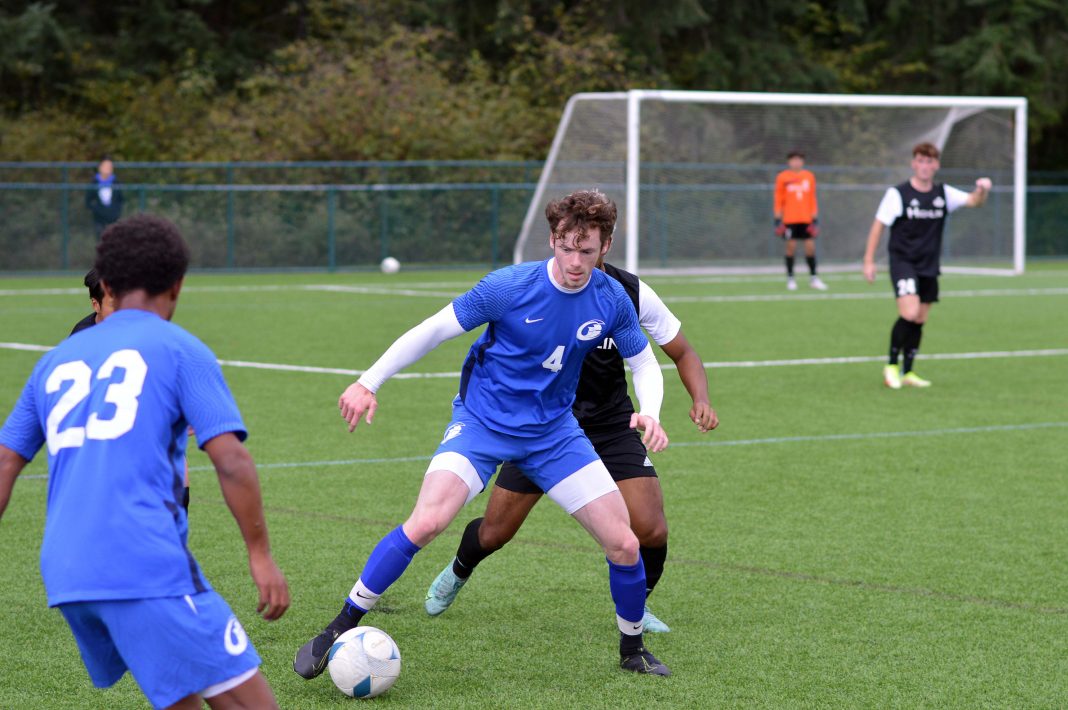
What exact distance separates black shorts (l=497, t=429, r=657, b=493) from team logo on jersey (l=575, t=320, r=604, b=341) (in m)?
0.63

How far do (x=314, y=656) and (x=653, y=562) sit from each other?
1.35 meters

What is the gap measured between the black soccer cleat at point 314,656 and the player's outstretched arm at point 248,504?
1425 millimetres

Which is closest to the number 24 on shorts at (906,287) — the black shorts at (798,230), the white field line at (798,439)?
the white field line at (798,439)

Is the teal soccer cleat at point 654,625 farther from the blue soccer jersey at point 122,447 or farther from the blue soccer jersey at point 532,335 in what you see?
the blue soccer jersey at point 122,447

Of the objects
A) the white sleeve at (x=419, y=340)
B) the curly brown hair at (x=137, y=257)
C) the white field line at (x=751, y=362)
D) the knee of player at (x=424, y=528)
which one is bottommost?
the white field line at (x=751, y=362)

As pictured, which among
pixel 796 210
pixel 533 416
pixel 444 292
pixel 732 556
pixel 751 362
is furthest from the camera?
pixel 796 210

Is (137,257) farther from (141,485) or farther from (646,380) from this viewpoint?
(646,380)

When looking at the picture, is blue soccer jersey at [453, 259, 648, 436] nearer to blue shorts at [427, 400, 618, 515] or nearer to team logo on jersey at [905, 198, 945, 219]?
blue shorts at [427, 400, 618, 515]

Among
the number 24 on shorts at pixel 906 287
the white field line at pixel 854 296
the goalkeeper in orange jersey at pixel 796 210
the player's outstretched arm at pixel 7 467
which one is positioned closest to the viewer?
the player's outstretched arm at pixel 7 467

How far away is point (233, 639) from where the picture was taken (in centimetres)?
322

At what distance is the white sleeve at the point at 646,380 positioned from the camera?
200 inches

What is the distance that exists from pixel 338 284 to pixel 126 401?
21.8m

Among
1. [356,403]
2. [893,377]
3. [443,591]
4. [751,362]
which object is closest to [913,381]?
[893,377]

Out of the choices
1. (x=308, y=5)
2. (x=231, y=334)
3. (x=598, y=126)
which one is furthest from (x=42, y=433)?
(x=308, y=5)
